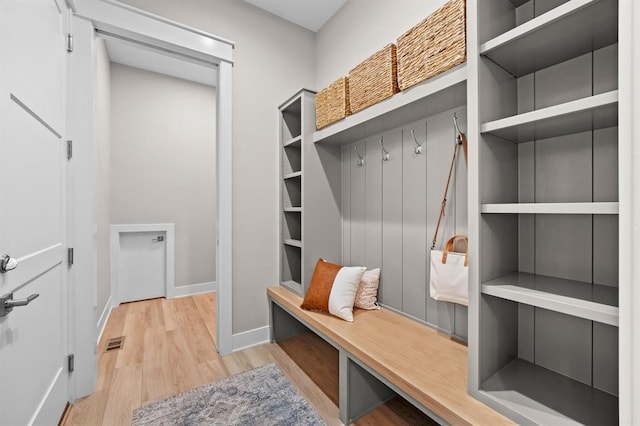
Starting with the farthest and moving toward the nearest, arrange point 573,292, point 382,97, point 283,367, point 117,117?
1. point 117,117
2. point 283,367
3. point 382,97
4. point 573,292

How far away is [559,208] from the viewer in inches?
36.4

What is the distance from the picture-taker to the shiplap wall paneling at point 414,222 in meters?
1.77

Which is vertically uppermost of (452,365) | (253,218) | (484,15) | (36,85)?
(484,15)

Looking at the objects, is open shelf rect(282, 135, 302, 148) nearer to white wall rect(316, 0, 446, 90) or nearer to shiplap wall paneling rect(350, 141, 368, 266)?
shiplap wall paneling rect(350, 141, 368, 266)

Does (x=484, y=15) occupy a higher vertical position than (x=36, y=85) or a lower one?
higher

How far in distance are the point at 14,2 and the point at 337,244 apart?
2.15 m

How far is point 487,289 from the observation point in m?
1.08

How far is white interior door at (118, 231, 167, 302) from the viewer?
11.6 ft

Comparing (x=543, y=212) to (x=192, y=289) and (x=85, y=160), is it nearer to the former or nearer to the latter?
(x=85, y=160)

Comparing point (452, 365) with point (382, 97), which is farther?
point (382, 97)

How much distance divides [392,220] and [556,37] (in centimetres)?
122

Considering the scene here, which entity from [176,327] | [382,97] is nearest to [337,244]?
[382,97]

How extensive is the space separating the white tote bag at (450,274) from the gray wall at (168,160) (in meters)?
3.31

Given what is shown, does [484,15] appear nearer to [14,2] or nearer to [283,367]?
[14,2]
